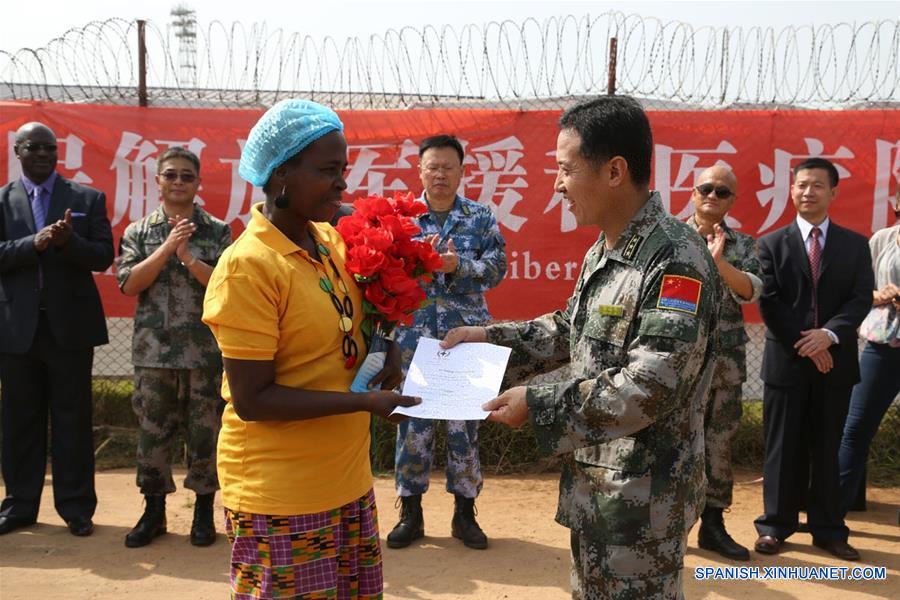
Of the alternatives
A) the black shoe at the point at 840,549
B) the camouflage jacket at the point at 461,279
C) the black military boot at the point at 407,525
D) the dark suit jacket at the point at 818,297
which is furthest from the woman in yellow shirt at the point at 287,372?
the black shoe at the point at 840,549

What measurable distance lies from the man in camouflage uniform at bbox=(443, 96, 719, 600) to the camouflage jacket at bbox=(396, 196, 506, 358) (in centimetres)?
239

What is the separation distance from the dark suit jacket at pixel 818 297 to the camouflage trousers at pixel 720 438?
0.33 meters

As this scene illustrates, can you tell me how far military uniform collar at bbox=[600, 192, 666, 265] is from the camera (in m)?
2.24

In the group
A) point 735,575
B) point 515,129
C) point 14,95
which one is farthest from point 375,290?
point 14,95

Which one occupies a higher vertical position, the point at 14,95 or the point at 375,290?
the point at 14,95

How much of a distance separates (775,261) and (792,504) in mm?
1446

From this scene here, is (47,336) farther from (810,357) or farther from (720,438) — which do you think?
(810,357)

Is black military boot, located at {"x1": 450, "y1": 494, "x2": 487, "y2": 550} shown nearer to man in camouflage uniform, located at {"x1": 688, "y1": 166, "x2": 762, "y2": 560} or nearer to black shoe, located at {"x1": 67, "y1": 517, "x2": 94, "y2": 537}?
man in camouflage uniform, located at {"x1": 688, "y1": 166, "x2": 762, "y2": 560}

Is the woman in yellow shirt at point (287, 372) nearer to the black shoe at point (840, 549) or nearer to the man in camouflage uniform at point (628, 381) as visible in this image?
the man in camouflage uniform at point (628, 381)

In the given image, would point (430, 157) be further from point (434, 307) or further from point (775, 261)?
point (775, 261)

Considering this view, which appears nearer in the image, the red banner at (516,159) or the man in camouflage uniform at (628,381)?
the man in camouflage uniform at (628,381)

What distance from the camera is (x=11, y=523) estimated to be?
16.4 ft

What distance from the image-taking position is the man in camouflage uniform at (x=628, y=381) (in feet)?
6.88

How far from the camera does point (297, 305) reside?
7.25ft
